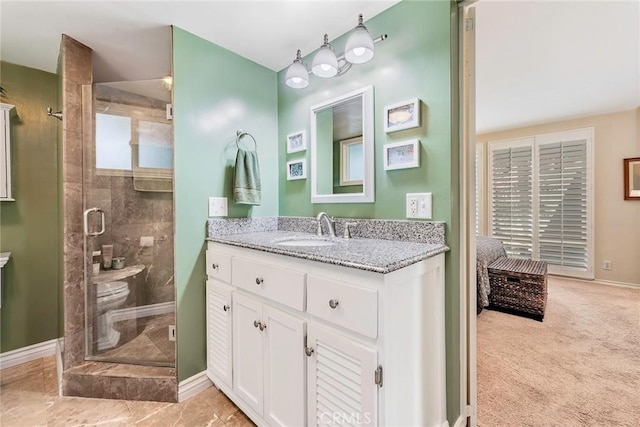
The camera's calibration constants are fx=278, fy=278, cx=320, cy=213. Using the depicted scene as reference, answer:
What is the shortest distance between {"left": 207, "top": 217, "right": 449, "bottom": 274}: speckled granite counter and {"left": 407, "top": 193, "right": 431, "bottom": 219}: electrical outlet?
1.8 inches

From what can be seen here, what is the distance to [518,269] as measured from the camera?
2.75 meters

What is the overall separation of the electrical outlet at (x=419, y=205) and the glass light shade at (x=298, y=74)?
3.39 ft

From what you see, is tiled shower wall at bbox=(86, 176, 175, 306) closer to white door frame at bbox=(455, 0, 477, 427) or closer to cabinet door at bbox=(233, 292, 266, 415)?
cabinet door at bbox=(233, 292, 266, 415)

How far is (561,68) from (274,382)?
134 inches

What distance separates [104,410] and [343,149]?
2.08m

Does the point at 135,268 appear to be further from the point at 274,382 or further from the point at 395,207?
the point at 395,207

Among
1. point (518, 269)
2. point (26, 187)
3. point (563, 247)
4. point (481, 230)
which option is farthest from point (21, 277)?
point (563, 247)

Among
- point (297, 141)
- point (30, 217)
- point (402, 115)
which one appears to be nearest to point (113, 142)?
point (30, 217)

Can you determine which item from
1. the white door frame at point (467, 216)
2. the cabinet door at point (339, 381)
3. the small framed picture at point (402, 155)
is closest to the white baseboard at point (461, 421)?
the white door frame at point (467, 216)

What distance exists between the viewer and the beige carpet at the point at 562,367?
1.48m

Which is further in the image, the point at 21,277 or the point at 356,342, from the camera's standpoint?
the point at 21,277

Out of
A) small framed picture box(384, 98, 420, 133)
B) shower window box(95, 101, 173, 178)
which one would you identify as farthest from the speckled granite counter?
shower window box(95, 101, 173, 178)

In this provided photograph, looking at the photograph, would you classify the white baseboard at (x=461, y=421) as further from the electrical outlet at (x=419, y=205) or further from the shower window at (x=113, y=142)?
the shower window at (x=113, y=142)

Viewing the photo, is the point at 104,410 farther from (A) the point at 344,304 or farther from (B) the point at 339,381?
(A) the point at 344,304
